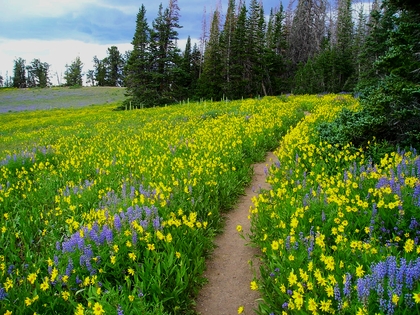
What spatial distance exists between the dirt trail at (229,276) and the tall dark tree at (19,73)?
131 metres

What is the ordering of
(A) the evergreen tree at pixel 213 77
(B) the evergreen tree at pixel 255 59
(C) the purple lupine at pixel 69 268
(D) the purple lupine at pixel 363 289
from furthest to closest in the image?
(B) the evergreen tree at pixel 255 59 < (A) the evergreen tree at pixel 213 77 < (C) the purple lupine at pixel 69 268 < (D) the purple lupine at pixel 363 289

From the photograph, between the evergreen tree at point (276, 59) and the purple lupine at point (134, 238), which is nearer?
the purple lupine at point (134, 238)

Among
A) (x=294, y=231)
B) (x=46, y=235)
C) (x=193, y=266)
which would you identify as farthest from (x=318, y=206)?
(x=46, y=235)

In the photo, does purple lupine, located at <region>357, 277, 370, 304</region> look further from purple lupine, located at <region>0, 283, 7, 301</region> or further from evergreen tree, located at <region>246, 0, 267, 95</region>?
evergreen tree, located at <region>246, 0, 267, 95</region>

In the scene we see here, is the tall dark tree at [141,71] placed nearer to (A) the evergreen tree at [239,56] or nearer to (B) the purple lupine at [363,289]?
(A) the evergreen tree at [239,56]

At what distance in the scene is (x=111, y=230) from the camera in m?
4.23

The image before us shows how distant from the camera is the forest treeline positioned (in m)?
6.89

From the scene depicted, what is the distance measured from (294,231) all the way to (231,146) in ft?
16.7

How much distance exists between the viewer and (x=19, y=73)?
116m

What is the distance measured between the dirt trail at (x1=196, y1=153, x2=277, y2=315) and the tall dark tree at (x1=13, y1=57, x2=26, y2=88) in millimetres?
131121

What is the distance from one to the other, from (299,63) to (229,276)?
→ 47471 mm

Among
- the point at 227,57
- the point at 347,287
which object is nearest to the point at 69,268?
the point at 347,287

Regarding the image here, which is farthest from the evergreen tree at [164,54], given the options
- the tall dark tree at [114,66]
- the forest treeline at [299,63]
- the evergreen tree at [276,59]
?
the tall dark tree at [114,66]

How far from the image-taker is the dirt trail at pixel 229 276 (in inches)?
149
